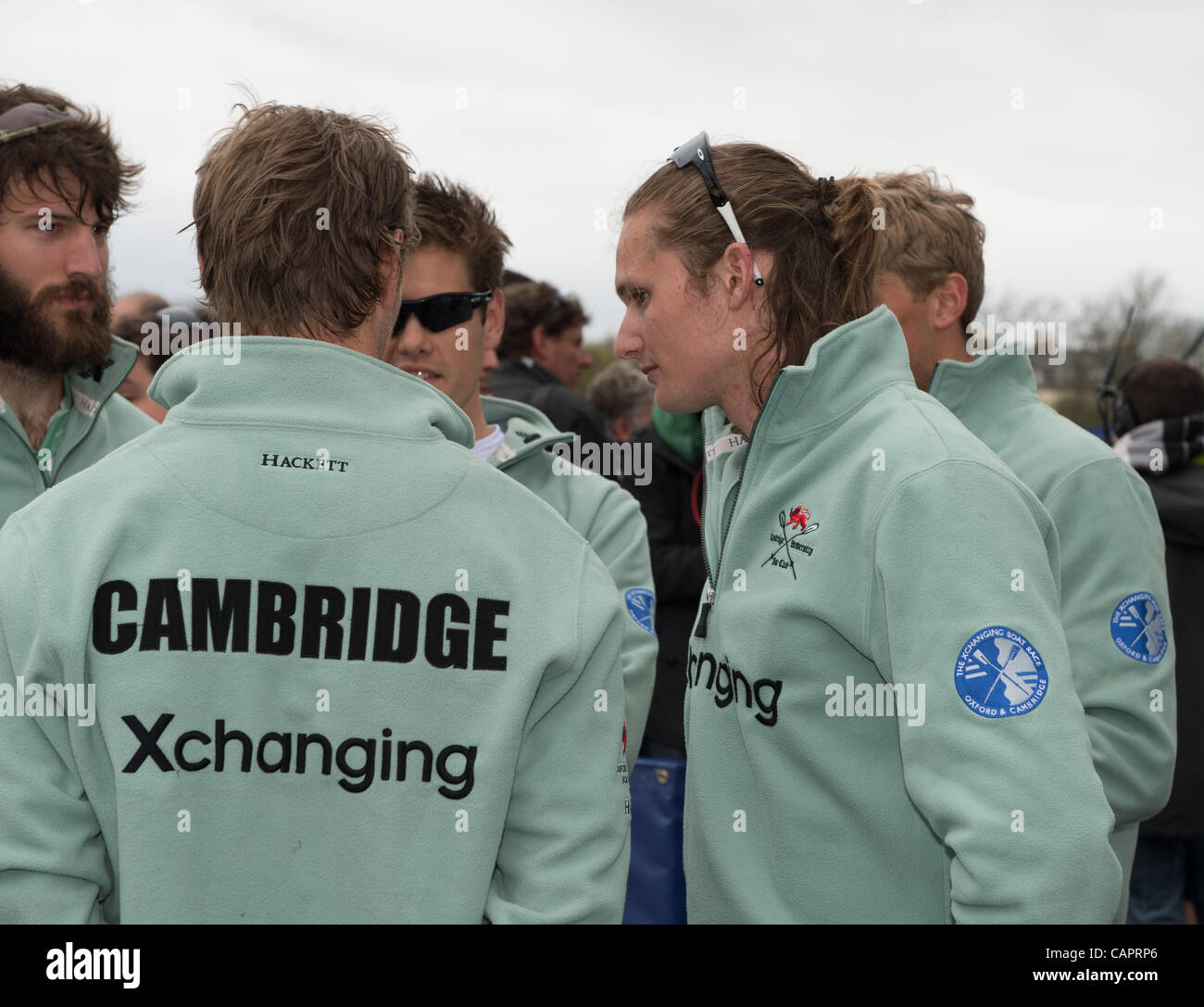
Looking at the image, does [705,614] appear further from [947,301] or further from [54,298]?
[54,298]

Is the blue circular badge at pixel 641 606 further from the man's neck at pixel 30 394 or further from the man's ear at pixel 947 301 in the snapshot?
the man's neck at pixel 30 394

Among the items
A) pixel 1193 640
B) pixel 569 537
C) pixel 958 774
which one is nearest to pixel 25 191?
pixel 569 537

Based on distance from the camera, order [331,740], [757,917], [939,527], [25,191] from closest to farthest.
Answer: [331,740], [939,527], [757,917], [25,191]

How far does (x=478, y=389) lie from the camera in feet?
11.9

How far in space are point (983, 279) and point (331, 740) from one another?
2.59 m

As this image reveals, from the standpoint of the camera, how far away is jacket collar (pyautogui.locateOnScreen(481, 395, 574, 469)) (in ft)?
10.7

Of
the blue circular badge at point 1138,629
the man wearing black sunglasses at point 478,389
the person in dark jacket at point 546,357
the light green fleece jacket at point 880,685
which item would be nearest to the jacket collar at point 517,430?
the man wearing black sunglasses at point 478,389

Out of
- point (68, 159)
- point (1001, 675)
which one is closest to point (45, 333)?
point (68, 159)

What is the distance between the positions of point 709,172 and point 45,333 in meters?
2.01

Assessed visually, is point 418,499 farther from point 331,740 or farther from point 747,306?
point 747,306

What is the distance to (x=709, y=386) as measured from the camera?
2.42 m

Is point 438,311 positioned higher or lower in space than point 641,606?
higher

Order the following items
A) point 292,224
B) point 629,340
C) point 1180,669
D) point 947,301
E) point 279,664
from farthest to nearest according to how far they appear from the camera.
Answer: point 1180,669 < point 947,301 < point 629,340 < point 292,224 < point 279,664

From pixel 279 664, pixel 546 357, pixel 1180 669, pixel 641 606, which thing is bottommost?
pixel 1180 669
